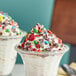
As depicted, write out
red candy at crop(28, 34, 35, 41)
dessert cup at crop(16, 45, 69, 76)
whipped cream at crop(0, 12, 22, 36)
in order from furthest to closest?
whipped cream at crop(0, 12, 22, 36), red candy at crop(28, 34, 35, 41), dessert cup at crop(16, 45, 69, 76)

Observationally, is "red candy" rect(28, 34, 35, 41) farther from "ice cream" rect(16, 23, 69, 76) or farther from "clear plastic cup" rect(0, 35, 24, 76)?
"clear plastic cup" rect(0, 35, 24, 76)

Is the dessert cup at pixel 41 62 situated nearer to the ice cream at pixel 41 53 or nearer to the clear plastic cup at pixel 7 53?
the ice cream at pixel 41 53

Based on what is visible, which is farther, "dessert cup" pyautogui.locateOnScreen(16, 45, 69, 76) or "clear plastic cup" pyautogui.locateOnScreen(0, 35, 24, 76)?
"clear plastic cup" pyautogui.locateOnScreen(0, 35, 24, 76)

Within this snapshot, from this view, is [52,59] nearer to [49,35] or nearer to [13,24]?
[49,35]

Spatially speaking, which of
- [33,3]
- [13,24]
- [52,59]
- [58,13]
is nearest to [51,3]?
[33,3]

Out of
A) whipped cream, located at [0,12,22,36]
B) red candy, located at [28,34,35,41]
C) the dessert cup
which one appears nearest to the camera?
the dessert cup

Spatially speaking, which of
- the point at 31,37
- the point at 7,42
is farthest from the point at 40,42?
the point at 7,42

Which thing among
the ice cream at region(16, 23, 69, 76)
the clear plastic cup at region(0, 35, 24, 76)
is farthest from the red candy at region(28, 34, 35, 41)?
the clear plastic cup at region(0, 35, 24, 76)

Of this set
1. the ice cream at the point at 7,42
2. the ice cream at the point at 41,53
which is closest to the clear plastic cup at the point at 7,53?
the ice cream at the point at 7,42
